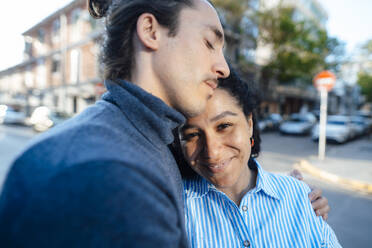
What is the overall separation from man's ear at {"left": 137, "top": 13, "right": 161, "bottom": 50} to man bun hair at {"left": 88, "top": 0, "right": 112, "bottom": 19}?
1.20ft

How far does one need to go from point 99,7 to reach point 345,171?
7.81 meters

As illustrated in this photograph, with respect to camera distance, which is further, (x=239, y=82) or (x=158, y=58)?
(x=239, y=82)

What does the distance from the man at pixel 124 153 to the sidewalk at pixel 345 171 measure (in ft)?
20.9

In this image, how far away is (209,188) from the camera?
155cm

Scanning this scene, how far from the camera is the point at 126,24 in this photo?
1.14 meters

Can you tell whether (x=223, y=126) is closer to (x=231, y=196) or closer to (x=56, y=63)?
(x=231, y=196)

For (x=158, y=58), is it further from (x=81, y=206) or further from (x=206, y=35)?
(x=81, y=206)

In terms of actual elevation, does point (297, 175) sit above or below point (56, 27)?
below

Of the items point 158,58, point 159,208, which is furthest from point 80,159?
point 158,58

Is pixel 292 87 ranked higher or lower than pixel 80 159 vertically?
higher

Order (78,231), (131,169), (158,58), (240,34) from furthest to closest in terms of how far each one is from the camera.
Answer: (240,34) < (158,58) < (131,169) < (78,231)

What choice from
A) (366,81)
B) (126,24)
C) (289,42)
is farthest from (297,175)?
(366,81)

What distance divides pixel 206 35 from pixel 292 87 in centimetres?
3191

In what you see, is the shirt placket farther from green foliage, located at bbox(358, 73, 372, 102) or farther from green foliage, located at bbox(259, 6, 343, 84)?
green foliage, located at bbox(358, 73, 372, 102)
